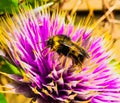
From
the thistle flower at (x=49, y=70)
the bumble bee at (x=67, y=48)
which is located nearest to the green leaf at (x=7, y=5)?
the thistle flower at (x=49, y=70)

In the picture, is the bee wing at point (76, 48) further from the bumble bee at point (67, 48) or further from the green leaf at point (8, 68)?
the green leaf at point (8, 68)

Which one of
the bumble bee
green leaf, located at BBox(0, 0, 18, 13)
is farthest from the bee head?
green leaf, located at BBox(0, 0, 18, 13)

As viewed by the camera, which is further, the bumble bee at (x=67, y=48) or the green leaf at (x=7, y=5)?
the green leaf at (x=7, y=5)

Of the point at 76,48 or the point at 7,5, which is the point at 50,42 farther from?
the point at 7,5

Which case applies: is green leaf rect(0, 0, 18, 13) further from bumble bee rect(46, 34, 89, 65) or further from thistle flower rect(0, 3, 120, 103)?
bumble bee rect(46, 34, 89, 65)

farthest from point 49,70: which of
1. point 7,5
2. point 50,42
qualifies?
point 7,5
